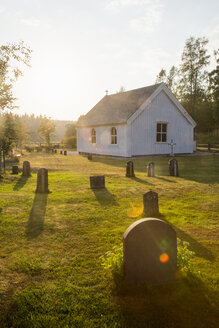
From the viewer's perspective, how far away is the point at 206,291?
145 inches

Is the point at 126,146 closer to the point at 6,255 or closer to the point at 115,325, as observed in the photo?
the point at 6,255

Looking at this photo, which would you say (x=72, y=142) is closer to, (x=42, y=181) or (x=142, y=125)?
(x=142, y=125)

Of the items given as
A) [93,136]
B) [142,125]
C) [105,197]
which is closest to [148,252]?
[105,197]

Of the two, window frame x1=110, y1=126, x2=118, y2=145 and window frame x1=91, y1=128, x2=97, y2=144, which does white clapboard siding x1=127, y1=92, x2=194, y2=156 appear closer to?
window frame x1=110, y1=126, x2=118, y2=145

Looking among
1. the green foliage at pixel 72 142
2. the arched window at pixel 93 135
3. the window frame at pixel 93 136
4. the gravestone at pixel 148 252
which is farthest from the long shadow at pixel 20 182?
the green foliage at pixel 72 142

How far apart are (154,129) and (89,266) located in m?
22.5

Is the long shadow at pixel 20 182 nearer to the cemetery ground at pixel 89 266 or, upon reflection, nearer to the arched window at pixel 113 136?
the cemetery ground at pixel 89 266

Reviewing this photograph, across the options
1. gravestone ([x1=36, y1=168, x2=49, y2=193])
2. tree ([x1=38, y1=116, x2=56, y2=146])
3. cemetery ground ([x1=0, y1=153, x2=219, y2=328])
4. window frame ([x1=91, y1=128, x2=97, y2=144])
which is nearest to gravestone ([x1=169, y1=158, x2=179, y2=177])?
cemetery ground ([x1=0, y1=153, x2=219, y2=328])

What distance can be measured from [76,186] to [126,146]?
13.6 m

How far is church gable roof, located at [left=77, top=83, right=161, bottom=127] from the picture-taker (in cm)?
2477

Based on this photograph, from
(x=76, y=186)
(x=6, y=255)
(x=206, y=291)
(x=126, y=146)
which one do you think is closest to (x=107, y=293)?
(x=206, y=291)

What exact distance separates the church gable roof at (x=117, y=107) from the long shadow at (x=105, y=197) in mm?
14270

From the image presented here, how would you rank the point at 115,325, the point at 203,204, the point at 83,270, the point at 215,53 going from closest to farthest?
the point at 115,325 < the point at 83,270 < the point at 203,204 < the point at 215,53

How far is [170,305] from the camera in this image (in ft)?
11.1
